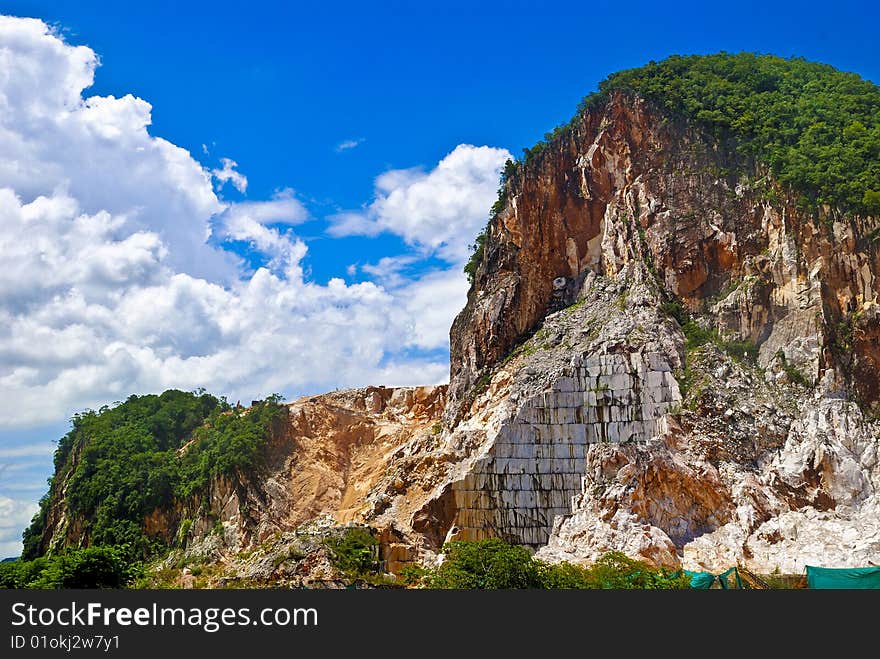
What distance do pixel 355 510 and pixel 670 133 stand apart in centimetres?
3111

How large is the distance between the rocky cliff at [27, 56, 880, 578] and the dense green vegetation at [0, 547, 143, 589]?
22.0 feet

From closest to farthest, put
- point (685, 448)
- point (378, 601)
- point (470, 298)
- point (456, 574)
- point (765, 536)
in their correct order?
point (378, 601) < point (456, 574) < point (765, 536) < point (685, 448) < point (470, 298)

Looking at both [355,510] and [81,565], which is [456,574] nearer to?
[81,565]

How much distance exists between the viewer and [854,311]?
4809 centimetres

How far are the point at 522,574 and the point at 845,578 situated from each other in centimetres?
1107

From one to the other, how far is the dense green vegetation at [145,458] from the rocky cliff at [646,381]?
12.5 ft

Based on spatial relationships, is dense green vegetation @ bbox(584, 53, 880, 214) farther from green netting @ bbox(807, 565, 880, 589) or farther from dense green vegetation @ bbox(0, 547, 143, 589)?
dense green vegetation @ bbox(0, 547, 143, 589)

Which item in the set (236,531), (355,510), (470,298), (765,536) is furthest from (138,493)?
(765,536)

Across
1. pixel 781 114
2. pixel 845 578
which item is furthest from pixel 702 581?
pixel 781 114

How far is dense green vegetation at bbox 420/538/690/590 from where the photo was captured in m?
32.9

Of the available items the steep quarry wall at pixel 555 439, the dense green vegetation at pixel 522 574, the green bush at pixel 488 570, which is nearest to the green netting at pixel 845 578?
the dense green vegetation at pixel 522 574

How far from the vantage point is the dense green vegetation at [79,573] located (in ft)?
124

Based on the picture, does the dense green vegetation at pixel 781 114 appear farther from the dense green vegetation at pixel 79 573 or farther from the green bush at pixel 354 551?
the dense green vegetation at pixel 79 573

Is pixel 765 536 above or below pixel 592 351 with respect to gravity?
below
